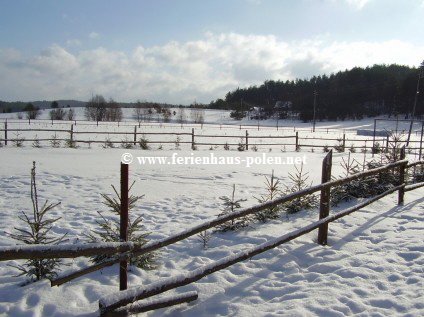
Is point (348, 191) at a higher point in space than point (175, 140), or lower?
lower

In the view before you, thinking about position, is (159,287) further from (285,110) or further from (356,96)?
(285,110)

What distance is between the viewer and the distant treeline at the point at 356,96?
78.2 m

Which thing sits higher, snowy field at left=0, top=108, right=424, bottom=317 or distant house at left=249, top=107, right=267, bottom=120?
distant house at left=249, top=107, right=267, bottom=120

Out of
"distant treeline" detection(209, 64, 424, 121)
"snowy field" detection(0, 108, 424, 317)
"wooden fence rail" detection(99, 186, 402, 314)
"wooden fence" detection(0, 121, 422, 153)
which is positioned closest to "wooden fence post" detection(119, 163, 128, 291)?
"wooden fence rail" detection(99, 186, 402, 314)

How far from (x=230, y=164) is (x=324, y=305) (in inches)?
410

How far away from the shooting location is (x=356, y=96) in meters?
86.5

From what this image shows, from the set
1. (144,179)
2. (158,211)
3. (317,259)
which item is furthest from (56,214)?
(317,259)

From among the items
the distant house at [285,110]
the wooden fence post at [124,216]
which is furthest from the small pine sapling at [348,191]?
the distant house at [285,110]

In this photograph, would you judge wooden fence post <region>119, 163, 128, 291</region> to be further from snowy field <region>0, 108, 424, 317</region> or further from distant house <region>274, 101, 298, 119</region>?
distant house <region>274, 101, 298, 119</region>

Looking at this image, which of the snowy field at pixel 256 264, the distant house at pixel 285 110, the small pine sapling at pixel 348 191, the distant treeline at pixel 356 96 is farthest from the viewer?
the distant house at pixel 285 110

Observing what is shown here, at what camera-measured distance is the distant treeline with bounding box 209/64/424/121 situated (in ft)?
257

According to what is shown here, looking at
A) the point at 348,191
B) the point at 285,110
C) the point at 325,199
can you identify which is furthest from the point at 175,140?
the point at 285,110

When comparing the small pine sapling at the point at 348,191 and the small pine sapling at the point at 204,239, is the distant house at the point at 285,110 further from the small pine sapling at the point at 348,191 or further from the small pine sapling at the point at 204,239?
the small pine sapling at the point at 204,239

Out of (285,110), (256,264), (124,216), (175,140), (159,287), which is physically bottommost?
(256,264)
